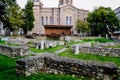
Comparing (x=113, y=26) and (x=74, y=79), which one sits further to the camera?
(x=113, y=26)

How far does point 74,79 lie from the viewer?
11.1m

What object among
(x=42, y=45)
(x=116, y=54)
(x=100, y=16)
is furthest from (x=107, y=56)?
(x=100, y=16)

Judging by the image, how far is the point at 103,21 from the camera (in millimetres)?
69875

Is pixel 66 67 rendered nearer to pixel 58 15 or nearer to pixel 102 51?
pixel 102 51

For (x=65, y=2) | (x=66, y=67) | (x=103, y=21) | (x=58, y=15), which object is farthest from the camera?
(x=65, y=2)

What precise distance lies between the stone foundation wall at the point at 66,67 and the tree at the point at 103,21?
56.4 metres

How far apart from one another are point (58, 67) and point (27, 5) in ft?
204

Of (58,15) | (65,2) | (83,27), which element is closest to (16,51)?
(83,27)

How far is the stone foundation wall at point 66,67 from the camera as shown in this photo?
1077 centimetres

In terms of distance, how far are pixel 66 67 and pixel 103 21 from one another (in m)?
59.5

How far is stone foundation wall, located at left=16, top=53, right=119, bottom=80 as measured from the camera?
10.8 metres

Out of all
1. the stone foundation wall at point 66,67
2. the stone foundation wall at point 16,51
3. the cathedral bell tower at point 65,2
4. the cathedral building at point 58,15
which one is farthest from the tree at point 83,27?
the stone foundation wall at point 66,67

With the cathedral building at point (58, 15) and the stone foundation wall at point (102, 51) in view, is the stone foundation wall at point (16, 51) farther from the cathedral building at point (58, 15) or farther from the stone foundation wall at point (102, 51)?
the cathedral building at point (58, 15)

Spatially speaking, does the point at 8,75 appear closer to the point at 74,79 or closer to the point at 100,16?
the point at 74,79
